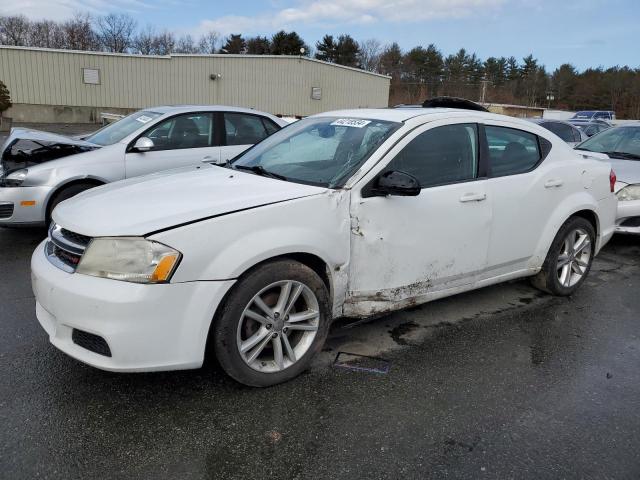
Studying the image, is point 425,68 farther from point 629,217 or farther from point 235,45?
point 629,217

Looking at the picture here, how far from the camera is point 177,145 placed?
21.4 feet

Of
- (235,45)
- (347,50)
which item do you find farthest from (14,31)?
(347,50)

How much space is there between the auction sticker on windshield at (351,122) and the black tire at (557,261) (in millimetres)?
2043

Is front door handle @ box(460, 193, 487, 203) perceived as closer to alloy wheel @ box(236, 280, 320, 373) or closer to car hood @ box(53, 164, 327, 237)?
car hood @ box(53, 164, 327, 237)

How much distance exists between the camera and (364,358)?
349 centimetres

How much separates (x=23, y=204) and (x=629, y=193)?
7.07 metres

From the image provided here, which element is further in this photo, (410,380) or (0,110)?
(0,110)

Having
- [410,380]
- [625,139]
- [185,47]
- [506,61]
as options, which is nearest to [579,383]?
[410,380]

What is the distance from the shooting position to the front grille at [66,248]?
2783mm

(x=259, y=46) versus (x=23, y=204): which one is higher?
(x=259, y=46)

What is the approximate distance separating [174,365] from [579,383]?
248 centimetres

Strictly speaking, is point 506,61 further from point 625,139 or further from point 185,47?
point 625,139

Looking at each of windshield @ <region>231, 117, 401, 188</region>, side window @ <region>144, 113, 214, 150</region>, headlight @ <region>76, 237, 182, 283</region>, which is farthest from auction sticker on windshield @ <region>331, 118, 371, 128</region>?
side window @ <region>144, 113, 214, 150</region>

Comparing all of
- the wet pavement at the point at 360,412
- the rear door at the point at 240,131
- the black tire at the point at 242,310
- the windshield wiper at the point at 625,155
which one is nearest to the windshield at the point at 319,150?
the black tire at the point at 242,310
